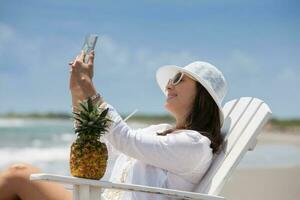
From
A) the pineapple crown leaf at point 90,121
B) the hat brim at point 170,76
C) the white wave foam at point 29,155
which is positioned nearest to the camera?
the pineapple crown leaf at point 90,121

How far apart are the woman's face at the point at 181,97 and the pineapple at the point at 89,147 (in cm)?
56

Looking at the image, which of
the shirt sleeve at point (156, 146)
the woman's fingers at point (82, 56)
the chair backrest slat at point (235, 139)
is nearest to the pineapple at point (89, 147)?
the shirt sleeve at point (156, 146)

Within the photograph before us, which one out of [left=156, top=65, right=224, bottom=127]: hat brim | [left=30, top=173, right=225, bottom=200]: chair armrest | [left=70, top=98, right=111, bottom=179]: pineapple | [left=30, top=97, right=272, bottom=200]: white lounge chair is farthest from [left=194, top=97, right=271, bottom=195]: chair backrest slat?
[left=70, top=98, right=111, bottom=179]: pineapple

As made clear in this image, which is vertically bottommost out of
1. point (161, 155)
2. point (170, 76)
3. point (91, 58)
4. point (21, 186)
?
point (21, 186)

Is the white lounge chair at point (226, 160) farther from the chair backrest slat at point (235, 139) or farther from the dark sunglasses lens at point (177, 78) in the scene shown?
the dark sunglasses lens at point (177, 78)

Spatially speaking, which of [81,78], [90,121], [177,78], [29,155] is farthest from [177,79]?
[29,155]

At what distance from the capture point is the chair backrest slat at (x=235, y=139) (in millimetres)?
2922

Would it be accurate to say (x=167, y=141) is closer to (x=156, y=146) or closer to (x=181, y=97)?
(x=156, y=146)

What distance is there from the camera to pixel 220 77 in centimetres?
317

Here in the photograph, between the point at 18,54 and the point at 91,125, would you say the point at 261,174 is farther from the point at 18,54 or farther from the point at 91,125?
the point at 18,54

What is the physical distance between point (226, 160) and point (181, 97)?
332 mm

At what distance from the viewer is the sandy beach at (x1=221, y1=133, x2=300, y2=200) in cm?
691

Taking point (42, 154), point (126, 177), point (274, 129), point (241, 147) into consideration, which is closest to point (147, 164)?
point (126, 177)

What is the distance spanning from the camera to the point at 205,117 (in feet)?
10.2
